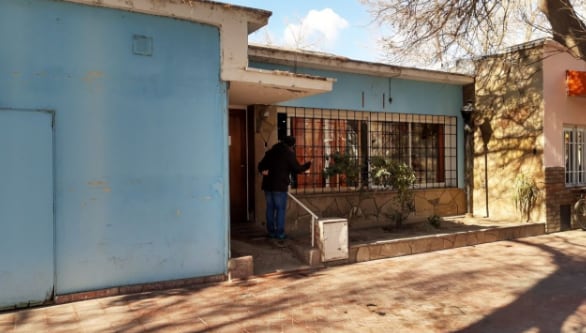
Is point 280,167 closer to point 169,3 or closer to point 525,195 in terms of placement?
point 169,3

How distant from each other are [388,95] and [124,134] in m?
6.15

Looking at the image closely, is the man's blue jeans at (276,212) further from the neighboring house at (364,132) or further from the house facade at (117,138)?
the house facade at (117,138)

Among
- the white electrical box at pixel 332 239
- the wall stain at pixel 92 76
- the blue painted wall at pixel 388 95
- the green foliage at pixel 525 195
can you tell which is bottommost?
the white electrical box at pixel 332 239

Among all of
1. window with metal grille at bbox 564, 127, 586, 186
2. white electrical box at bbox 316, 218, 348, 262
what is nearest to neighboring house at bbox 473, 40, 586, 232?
window with metal grille at bbox 564, 127, 586, 186

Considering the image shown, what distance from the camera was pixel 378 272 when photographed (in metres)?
6.56

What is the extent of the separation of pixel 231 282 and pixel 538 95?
7.71m

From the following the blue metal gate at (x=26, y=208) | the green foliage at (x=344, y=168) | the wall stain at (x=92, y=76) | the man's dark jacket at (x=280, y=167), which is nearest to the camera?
the blue metal gate at (x=26, y=208)

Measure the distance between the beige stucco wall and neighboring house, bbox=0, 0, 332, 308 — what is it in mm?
6378

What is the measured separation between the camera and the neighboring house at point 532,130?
31.1 ft

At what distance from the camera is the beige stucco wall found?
9.53 meters

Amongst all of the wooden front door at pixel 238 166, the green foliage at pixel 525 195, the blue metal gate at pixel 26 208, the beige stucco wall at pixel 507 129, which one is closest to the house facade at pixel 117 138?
the blue metal gate at pixel 26 208

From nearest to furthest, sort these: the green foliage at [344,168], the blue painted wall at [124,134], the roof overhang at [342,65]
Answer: the blue painted wall at [124,134] → the roof overhang at [342,65] → the green foliage at [344,168]

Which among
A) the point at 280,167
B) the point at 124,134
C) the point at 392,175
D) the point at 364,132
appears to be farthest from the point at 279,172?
the point at 364,132

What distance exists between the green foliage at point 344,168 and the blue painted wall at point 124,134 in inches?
115
